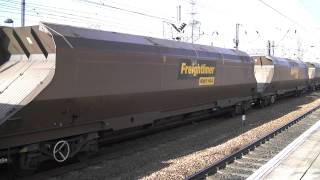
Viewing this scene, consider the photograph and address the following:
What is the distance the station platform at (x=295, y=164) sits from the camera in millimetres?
9634

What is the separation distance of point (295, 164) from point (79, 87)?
18.5 feet

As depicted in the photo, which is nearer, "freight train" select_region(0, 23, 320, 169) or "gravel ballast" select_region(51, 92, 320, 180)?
"freight train" select_region(0, 23, 320, 169)

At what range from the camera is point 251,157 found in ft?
41.1

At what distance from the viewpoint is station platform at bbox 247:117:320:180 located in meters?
9.63

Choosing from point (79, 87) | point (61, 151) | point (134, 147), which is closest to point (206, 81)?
point (134, 147)

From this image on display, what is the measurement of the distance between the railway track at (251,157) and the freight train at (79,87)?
3.32 meters

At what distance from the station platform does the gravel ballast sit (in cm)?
164

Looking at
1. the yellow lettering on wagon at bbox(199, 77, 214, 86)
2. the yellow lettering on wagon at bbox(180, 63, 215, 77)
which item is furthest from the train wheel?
the yellow lettering on wagon at bbox(199, 77, 214, 86)

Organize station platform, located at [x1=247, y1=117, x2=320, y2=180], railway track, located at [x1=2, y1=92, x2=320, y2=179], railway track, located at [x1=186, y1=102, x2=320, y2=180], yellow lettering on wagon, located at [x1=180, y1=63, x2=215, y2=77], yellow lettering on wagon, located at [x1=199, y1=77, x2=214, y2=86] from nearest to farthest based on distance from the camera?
station platform, located at [x1=247, y1=117, x2=320, y2=180] < railway track, located at [x1=186, y1=102, x2=320, y2=180] < railway track, located at [x1=2, y1=92, x2=320, y2=179] < yellow lettering on wagon, located at [x1=180, y1=63, x2=215, y2=77] < yellow lettering on wagon, located at [x1=199, y1=77, x2=214, y2=86]

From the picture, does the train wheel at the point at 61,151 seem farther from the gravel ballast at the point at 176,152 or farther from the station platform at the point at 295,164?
the station platform at the point at 295,164

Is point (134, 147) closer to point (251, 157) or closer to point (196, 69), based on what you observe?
point (251, 157)

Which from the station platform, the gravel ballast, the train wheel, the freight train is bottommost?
the gravel ballast

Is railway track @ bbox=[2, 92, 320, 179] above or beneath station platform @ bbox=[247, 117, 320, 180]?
beneath

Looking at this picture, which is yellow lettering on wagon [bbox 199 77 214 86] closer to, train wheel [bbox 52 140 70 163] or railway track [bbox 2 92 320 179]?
railway track [bbox 2 92 320 179]
